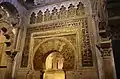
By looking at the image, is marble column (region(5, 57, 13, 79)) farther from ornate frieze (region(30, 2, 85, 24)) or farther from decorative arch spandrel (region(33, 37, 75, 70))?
ornate frieze (region(30, 2, 85, 24))

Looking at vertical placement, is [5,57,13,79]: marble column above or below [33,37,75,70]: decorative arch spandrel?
below

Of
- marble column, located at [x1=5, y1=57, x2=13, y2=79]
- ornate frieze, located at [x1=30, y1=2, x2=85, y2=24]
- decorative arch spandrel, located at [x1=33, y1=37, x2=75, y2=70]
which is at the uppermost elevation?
ornate frieze, located at [x1=30, y1=2, x2=85, y2=24]

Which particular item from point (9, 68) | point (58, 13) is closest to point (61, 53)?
point (58, 13)

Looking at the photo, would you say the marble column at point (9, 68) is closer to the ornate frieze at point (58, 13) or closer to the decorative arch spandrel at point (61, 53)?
the decorative arch spandrel at point (61, 53)

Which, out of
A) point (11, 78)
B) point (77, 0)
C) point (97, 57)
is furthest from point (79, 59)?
point (11, 78)

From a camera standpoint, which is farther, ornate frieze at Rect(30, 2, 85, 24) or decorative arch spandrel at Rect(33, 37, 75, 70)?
ornate frieze at Rect(30, 2, 85, 24)

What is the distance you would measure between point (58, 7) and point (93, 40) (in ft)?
5.62

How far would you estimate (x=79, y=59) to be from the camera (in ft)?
12.3

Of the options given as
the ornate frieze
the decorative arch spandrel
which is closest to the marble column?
the decorative arch spandrel

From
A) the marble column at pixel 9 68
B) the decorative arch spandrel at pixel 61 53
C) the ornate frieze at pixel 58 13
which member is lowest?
the marble column at pixel 9 68

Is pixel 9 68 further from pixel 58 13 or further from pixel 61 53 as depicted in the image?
pixel 58 13

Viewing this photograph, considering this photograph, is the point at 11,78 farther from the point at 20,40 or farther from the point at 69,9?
the point at 69,9

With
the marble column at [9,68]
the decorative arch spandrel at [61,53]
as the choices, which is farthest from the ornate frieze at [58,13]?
the marble column at [9,68]

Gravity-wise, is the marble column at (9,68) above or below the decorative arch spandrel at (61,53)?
below
